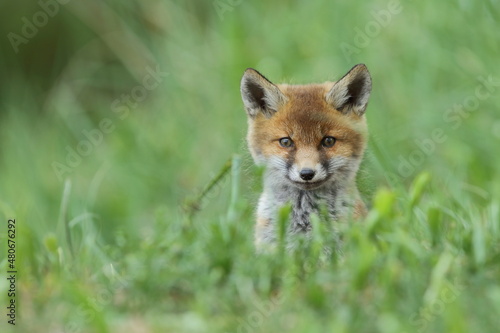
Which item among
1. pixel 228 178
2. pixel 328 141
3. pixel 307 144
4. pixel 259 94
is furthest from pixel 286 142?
pixel 228 178

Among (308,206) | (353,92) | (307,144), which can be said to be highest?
(353,92)

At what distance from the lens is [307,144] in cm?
440

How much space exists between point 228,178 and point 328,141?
5.35ft

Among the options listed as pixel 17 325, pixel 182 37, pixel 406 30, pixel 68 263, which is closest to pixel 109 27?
pixel 182 37

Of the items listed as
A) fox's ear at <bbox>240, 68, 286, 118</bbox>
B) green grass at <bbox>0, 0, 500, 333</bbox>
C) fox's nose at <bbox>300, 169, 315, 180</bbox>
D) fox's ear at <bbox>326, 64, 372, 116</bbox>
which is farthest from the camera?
fox's ear at <bbox>240, 68, 286, 118</bbox>

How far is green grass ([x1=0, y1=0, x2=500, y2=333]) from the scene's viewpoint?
3916 millimetres

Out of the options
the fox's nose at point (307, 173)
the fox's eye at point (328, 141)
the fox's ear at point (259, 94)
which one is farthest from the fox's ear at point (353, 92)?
the fox's nose at point (307, 173)

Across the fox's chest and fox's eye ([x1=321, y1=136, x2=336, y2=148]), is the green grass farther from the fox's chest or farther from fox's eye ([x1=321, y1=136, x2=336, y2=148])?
fox's eye ([x1=321, y1=136, x2=336, y2=148])

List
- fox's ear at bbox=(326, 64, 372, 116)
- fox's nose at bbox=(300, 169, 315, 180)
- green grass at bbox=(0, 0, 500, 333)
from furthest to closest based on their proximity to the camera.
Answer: fox's ear at bbox=(326, 64, 372, 116) < fox's nose at bbox=(300, 169, 315, 180) < green grass at bbox=(0, 0, 500, 333)

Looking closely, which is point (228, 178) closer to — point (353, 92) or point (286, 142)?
point (286, 142)

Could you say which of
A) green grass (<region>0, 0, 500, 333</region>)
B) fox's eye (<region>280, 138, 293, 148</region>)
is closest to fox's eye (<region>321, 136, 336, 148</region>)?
fox's eye (<region>280, 138, 293, 148</region>)

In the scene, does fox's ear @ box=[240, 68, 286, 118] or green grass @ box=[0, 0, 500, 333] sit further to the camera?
fox's ear @ box=[240, 68, 286, 118]

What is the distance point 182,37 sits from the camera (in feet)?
33.8

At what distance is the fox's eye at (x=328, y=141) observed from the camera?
4.40m
